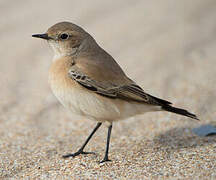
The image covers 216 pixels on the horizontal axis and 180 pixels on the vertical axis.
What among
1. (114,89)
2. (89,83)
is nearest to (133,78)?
(114,89)

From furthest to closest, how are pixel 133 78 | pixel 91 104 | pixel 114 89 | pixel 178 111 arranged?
pixel 133 78 < pixel 178 111 < pixel 114 89 < pixel 91 104

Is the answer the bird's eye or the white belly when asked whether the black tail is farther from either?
the bird's eye

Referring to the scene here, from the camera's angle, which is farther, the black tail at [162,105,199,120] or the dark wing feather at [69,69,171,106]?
the black tail at [162,105,199,120]

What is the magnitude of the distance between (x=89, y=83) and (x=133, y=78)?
318 cm

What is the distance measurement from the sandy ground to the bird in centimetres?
53

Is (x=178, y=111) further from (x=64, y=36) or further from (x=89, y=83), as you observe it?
(x=64, y=36)

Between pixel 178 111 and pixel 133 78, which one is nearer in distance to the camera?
pixel 178 111

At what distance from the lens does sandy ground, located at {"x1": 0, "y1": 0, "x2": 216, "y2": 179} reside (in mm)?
4428

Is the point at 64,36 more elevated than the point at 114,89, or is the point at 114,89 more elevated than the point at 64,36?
the point at 64,36

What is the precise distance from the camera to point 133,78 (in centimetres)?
758

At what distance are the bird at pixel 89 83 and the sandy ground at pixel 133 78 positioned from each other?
0.53m

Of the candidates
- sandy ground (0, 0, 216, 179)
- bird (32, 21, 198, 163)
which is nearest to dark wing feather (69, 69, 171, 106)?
bird (32, 21, 198, 163)

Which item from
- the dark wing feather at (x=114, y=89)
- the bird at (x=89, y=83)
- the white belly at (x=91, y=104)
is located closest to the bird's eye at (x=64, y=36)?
the bird at (x=89, y=83)

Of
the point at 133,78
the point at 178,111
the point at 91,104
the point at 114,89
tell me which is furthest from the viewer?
the point at 133,78
